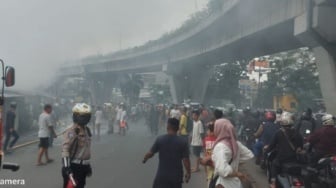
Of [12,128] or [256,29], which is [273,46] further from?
[12,128]

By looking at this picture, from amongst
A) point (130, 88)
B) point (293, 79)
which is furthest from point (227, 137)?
point (130, 88)

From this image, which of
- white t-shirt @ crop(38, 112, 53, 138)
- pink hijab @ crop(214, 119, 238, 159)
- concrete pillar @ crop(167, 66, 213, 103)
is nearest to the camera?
pink hijab @ crop(214, 119, 238, 159)

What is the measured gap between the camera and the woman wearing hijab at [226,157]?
17.2 feet

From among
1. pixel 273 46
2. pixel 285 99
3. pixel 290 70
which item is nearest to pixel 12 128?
pixel 273 46

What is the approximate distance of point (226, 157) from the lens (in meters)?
5.40

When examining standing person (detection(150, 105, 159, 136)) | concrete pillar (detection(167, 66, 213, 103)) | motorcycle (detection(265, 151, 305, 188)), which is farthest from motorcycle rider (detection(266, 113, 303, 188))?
concrete pillar (detection(167, 66, 213, 103))

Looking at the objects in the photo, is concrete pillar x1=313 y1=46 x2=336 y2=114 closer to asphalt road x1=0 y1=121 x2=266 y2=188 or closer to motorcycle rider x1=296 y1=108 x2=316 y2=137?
motorcycle rider x1=296 y1=108 x2=316 y2=137

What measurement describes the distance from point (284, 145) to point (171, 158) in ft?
8.70

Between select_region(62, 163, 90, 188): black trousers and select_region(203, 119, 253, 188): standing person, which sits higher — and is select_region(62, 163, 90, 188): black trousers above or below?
below

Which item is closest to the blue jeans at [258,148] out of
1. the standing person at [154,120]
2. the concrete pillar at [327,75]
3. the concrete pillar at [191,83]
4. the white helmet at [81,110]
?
the concrete pillar at [327,75]

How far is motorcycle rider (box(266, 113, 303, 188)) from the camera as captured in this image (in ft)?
27.5

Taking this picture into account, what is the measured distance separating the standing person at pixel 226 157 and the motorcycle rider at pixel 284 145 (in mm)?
2760

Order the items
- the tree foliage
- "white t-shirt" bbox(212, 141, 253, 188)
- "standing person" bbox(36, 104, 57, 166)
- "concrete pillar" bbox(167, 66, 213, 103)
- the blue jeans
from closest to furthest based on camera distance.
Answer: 1. "white t-shirt" bbox(212, 141, 253, 188)
2. the blue jeans
3. "standing person" bbox(36, 104, 57, 166)
4. the tree foliage
5. "concrete pillar" bbox(167, 66, 213, 103)

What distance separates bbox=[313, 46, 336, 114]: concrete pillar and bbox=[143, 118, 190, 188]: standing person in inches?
390
